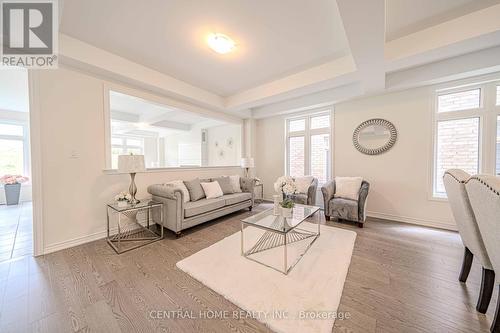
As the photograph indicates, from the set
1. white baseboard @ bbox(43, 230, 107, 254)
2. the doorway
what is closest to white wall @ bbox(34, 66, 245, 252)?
white baseboard @ bbox(43, 230, 107, 254)

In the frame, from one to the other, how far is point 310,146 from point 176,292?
4.08 meters

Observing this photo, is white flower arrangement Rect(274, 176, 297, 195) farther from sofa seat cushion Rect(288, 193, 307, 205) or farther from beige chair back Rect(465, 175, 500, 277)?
beige chair back Rect(465, 175, 500, 277)

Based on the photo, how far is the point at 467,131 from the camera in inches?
117

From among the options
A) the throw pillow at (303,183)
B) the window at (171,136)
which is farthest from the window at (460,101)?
the window at (171,136)

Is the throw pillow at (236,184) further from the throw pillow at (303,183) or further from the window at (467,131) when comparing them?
the window at (467,131)

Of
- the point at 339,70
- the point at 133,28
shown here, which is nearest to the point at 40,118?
the point at 133,28

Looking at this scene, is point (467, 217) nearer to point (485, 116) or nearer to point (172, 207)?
point (485, 116)

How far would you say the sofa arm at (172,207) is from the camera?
106 inches

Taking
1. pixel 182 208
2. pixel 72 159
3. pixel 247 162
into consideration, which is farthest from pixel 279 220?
pixel 72 159

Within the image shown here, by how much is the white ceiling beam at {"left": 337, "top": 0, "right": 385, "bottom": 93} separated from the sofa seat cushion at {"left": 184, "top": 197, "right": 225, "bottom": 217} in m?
2.99

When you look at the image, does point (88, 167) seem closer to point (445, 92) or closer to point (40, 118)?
point (40, 118)

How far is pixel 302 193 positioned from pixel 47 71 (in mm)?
4482

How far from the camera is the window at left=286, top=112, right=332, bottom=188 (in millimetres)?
4391

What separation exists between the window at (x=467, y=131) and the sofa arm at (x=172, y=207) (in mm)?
4365
